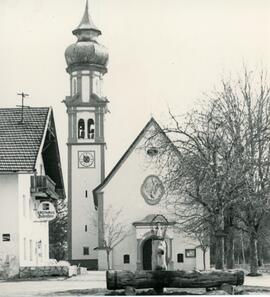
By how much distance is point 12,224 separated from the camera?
34094 millimetres

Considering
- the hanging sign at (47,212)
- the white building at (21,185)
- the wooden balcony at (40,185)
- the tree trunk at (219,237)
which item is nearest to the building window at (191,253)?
the white building at (21,185)

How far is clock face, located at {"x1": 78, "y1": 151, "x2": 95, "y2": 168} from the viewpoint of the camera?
205 ft

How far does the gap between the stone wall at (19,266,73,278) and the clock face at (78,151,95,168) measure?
29.3m

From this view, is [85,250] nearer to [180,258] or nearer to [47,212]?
[180,258]

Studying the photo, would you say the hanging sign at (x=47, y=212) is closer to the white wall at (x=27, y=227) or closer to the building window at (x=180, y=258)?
the white wall at (x=27, y=227)

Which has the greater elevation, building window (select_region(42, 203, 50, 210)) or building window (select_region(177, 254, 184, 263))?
building window (select_region(42, 203, 50, 210))

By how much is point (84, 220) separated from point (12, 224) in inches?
1071

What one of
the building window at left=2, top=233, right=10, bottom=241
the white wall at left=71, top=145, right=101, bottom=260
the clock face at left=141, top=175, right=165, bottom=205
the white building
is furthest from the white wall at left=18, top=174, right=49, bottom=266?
the white wall at left=71, top=145, right=101, bottom=260

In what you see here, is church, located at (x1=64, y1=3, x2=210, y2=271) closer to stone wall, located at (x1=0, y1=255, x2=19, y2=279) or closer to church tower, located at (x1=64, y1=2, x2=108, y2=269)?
church tower, located at (x1=64, y1=2, x2=108, y2=269)

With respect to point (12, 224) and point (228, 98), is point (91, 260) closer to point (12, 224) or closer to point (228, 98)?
point (12, 224)

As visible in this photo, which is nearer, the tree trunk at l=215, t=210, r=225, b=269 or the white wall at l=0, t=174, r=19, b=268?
the tree trunk at l=215, t=210, r=225, b=269

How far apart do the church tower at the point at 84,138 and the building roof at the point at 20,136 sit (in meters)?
24.2

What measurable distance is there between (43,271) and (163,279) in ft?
40.8

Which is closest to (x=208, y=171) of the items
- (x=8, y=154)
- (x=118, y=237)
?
(x=8, y=154)
